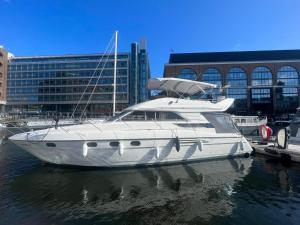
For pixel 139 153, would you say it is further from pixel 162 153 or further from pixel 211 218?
pixel 211 218

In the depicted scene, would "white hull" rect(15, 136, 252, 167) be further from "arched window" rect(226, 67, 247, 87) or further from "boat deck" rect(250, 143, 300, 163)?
"arched window" rect(226, 67, 247, 87)

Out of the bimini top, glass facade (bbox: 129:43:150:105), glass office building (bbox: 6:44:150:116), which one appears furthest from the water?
glass office building (bbox: 6:44:150:116)

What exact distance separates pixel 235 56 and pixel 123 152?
77729mm

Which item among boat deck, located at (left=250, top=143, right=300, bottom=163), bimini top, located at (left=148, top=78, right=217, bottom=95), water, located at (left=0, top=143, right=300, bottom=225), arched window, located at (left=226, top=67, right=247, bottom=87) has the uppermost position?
arched window, located at (left=226, top=67, right=247, bottom=87)

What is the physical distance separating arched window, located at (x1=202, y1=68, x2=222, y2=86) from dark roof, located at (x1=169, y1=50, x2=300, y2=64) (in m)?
4.15

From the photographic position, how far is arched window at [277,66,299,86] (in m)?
75.0

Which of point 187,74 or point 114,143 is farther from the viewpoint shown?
point 187,74

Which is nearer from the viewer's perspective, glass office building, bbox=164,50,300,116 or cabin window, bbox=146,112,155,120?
cabin window, bbox=146,112,155,120

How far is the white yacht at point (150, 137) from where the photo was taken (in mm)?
12344

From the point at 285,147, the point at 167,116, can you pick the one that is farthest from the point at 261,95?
the point at 167,116

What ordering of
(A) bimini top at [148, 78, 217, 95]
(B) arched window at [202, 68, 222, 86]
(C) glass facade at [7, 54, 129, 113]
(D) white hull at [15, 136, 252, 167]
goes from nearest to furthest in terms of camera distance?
(D) white hull at [15, 136, 252, 167] → (A) bimini top at [148, 78, 217, 95] → (B) arched window at [202, 68, 222, 86] → (C) glass facade at [7, 54, 129, 113]

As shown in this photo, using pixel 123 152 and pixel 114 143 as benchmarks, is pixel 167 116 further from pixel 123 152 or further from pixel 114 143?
pixel 114 143

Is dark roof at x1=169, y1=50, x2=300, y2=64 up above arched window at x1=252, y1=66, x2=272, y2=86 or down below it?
above

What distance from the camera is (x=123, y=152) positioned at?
12.8 m
